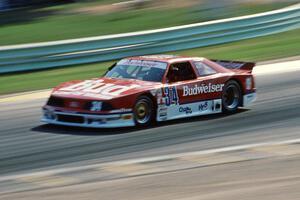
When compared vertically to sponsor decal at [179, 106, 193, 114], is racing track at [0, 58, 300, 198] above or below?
below

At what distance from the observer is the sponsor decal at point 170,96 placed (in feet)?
38.1

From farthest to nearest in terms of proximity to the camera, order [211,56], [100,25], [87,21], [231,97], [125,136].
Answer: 1. [87,21]
2. [100,25]
3. [211,56]
4. [231,97]
5. [125,136]

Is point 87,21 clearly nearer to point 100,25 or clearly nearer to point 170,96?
point 100,25

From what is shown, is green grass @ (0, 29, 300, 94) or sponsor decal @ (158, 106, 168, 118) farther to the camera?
green grass @ (0, 29, 300, 94)

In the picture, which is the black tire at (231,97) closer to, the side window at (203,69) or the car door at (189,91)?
the car door at (189,91)

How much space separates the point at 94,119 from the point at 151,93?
107cm

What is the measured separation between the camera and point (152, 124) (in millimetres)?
11617

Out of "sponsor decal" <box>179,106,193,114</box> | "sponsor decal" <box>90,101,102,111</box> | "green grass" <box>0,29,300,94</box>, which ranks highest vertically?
"green grass" <box>0,29,300,94</box>

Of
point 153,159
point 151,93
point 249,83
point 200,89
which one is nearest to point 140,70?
point 151,93

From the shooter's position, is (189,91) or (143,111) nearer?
(143,111)

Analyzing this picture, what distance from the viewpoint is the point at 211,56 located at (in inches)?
782

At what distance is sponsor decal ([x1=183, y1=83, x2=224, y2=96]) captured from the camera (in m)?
12.0

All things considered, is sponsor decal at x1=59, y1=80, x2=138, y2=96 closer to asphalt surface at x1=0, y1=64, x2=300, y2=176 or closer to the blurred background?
asphalt surface at x1=0, y1=64, x2=300, y2=176

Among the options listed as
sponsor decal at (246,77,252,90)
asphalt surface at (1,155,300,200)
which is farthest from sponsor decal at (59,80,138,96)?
asphalt surface at (1,155,300,200)
